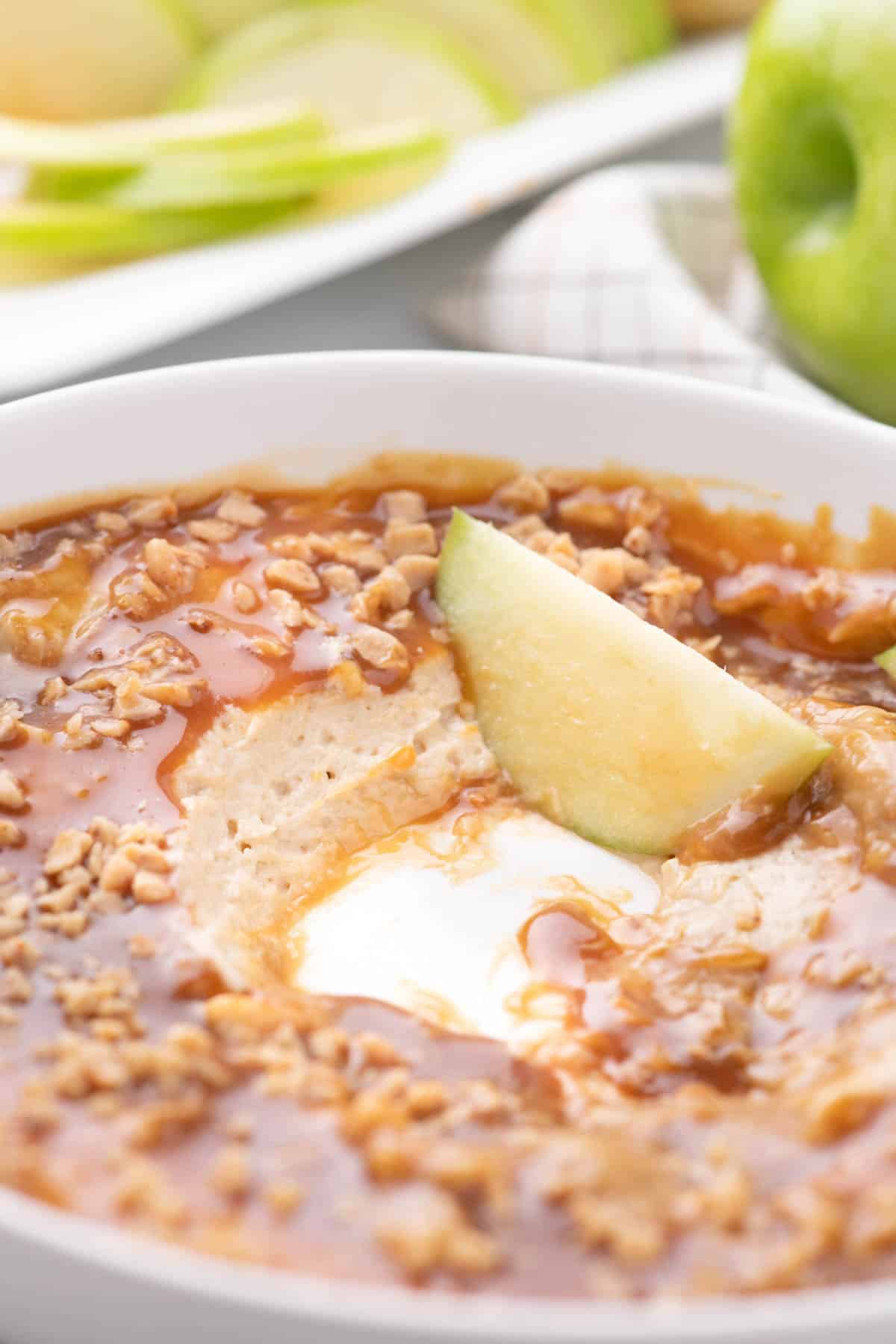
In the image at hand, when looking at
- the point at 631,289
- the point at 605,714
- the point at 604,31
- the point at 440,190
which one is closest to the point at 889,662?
the point at 605,714

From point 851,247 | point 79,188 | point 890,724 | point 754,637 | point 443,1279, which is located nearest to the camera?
point 443,1279

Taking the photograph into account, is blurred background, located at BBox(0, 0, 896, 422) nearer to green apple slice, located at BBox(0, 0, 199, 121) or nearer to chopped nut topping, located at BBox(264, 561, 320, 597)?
green apple slice, located at BBox(0, 0, 199, 121)

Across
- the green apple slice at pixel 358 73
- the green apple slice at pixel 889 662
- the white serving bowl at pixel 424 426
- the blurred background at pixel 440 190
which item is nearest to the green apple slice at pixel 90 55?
the blurred background at pixel 440 190

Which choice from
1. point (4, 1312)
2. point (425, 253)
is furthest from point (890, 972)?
point (425, 253)

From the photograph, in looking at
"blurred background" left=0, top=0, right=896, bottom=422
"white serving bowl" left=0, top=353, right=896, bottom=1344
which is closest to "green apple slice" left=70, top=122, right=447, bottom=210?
"blurred background" left=0, top=0, right=896, bottom=422

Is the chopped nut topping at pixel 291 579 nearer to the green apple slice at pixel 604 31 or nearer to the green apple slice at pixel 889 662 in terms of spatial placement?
the green apple slice at pixel 889 662

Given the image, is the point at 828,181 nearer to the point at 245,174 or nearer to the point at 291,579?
the point at 245,174

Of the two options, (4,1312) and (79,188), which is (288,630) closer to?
(4,1312)
